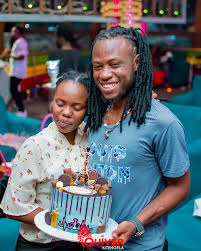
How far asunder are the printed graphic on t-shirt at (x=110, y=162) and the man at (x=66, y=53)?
2792mm

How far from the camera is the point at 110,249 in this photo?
1.28m

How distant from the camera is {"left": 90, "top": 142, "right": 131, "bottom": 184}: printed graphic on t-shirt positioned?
1.20 metres

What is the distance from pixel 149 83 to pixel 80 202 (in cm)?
44

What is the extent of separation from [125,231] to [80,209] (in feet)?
0.47

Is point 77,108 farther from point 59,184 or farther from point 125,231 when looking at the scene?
point 125,231

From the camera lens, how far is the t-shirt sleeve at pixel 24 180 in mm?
1286

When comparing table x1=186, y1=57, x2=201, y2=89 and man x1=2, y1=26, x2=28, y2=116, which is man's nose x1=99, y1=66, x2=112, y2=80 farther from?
table x1=186, y1=57, x2=201, y2=89

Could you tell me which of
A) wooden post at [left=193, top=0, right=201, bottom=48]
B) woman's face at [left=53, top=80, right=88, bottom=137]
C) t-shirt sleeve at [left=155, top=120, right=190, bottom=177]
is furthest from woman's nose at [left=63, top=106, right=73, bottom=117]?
wooden post at [left=193, top=0, right=201, bottom=48]

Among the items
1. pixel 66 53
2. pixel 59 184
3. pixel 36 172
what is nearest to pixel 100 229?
pixel 59 184

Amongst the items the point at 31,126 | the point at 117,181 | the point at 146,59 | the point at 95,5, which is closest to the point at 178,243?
the point at 117,181

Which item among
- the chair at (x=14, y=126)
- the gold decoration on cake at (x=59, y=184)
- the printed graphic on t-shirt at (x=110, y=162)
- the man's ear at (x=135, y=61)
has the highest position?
the man's ear at (x=135, y=61)

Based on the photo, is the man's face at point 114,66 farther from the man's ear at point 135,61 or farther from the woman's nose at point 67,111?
the woman's nose at point 67,111

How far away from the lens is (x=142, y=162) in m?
1.20

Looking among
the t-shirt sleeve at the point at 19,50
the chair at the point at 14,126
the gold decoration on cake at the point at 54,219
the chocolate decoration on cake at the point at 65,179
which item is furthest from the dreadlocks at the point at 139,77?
the t-shirt sleeve at the point at 19,50
